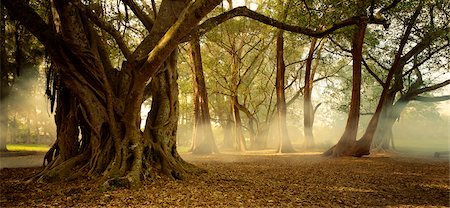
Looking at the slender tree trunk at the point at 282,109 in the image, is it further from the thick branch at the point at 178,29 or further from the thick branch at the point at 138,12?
the thick branch at the point at 178,29

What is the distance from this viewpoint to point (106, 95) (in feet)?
23.8

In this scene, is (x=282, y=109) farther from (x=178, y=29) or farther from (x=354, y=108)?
(x=178, y=29)

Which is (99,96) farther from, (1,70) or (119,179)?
(1,70)

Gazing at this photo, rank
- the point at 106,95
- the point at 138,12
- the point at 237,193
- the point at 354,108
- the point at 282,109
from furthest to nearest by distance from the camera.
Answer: the point at 282,109, the point at 354,108, the point at 138,12, the point at 106,95, the point at 237,193

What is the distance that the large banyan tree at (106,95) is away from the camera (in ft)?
22.3

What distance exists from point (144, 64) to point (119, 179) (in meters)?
2.32

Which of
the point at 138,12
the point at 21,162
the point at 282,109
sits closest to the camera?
the point at 138,12

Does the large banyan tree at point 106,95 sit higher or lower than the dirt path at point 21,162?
higher

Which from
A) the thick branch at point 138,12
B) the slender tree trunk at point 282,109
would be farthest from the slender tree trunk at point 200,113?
the thick branch at point 138,12

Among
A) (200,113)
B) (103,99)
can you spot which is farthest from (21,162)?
(200,113)

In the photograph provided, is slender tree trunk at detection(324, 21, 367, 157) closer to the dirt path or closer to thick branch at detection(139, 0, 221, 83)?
thick branch at detection(139, 0, 221, 83)

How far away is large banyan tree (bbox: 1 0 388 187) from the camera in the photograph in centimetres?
680

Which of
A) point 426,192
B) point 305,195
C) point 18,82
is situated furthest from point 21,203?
point 18,82

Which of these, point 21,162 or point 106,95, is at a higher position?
point 106,95
